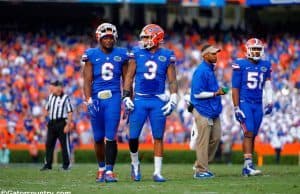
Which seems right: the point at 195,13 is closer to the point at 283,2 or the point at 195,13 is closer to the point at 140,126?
the point at 283,2

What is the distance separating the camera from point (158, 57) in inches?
541

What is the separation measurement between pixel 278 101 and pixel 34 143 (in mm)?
6951

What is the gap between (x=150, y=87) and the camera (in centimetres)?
1364

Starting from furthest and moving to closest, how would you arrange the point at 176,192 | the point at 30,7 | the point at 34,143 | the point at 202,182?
the point at 30,7
the point at 34,143
the point at 202,182
the point at 176,192

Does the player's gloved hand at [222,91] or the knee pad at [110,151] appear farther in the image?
the player's gloved hand at [222,91]

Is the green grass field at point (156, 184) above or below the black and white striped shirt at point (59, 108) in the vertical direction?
below

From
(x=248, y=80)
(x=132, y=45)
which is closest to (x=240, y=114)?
(x=248, y=80)

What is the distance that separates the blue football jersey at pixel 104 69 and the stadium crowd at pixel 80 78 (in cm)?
1218

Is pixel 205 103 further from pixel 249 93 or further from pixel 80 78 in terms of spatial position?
pixel 80 78

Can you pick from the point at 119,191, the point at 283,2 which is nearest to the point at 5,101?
the point at 283,2

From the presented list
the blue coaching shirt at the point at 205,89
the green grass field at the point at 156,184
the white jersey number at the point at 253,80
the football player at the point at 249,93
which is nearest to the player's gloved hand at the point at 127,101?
the green grass field at the point at 156,184

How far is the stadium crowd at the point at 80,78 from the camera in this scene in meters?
27.5

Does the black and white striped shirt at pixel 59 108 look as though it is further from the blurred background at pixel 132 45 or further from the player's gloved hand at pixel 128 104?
the blurred background at pixel 132 45

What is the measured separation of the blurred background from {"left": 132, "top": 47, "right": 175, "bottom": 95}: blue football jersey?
11.3m
